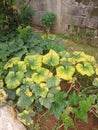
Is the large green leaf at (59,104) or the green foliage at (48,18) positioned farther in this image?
the green foliage at (48,18)

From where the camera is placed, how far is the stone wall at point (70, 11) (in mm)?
5363

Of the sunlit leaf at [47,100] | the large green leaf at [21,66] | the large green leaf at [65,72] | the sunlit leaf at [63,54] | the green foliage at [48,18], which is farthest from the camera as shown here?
the green foliage at [48,18]

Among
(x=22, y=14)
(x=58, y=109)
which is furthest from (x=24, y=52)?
(x=22, y=14)

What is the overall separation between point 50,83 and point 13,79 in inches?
16.2

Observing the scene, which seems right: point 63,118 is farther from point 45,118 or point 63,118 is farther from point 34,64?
point 34,64

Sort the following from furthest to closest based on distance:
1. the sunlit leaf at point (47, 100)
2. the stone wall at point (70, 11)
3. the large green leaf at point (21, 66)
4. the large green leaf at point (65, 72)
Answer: the stone wall at point (70, 11), the large green leaf at point (21, 66), the large green leaf at point (65, 72), the sunlit leaf at point (47, 100)

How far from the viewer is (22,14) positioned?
562 cm

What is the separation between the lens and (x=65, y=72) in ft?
10.5

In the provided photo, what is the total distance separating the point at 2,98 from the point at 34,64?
51 cm

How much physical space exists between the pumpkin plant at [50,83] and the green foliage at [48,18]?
2309 millimetres

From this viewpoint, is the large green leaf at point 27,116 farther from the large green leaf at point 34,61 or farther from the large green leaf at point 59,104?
the large green leaf at point 34,61

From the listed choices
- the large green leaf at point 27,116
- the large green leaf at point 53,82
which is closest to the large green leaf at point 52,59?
the large green leaf at point 53,82

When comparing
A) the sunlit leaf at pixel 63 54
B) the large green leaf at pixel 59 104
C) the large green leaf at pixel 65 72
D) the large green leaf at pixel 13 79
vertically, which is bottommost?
the large green leaf at pixel 59 104

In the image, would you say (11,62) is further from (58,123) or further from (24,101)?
(58,123)
